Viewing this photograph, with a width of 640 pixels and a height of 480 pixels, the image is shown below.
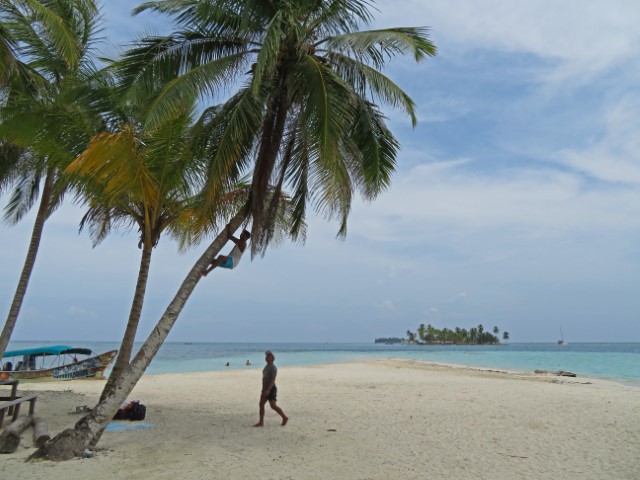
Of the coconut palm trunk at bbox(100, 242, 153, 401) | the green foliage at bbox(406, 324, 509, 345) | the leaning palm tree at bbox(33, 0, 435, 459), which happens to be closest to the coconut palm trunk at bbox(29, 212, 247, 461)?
the leaning palm tree at bbox(33, 0, 435, 459)

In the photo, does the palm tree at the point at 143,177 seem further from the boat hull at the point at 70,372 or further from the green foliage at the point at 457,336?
the green foliage at the point at 457,336

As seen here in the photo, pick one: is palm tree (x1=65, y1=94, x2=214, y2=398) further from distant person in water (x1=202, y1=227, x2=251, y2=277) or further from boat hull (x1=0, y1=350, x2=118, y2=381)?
boat hull (x1=0, y1=350, x2=118, y2=381)

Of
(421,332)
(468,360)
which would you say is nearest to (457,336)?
(421,332)

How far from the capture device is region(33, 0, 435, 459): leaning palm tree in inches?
293

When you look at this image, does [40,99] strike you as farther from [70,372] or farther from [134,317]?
[70,372]

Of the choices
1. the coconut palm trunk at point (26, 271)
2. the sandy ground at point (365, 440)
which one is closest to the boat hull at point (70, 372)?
the sandy ground at point (365, 440)

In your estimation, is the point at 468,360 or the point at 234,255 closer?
the point at 234,255

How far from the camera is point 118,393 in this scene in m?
6.79

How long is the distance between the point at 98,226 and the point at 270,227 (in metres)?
5.35

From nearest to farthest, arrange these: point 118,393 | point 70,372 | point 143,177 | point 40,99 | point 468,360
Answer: point 118,393, point 143,177, point 40,99, point 70,372, point 468,360

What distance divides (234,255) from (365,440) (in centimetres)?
377

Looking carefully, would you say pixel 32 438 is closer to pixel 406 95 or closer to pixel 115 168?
pixel 115 168

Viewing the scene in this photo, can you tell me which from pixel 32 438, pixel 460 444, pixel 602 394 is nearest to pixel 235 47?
pixel 32 438

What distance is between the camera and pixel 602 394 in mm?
14375
